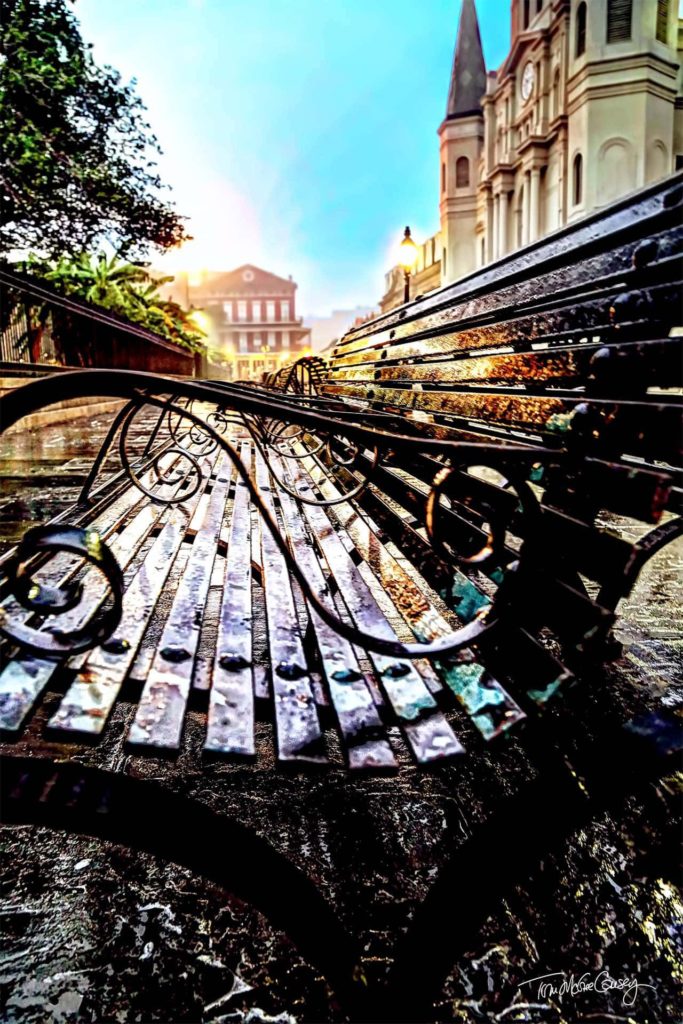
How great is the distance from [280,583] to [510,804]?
2.82 feet

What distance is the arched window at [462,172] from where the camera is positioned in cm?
4225

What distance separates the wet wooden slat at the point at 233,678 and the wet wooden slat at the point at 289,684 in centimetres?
5

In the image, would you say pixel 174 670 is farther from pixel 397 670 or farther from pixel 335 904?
pixel 335 904

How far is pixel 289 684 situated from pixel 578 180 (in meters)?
34.4

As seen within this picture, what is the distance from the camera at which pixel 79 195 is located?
Result: 1673 cm

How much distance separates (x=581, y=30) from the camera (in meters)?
29.2

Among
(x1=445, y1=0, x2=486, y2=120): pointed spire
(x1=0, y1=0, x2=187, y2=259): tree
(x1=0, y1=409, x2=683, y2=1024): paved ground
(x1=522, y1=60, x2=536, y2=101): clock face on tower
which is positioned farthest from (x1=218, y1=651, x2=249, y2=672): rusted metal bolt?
(x1=445, y1=0, x2=486, y2=120): pointed spire

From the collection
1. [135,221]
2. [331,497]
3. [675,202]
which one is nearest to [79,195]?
[135,221]

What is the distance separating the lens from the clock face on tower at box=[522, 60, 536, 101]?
33812 millimetres

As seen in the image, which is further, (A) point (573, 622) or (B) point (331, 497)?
(B) point (331, 497)

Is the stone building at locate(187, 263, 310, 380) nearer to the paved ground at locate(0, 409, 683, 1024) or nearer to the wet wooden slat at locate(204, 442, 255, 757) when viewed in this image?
the wet wooden slat at locate(204, 442, 255, 757)

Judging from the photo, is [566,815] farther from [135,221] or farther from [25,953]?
[135,221]

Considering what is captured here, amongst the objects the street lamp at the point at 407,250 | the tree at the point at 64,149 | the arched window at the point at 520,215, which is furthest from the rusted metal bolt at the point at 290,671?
the arched window at the point at 520,215

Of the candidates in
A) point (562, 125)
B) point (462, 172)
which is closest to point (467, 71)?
point (462, 172)
